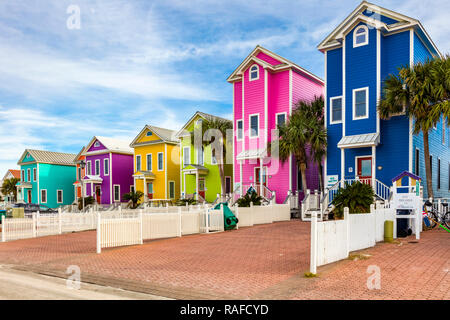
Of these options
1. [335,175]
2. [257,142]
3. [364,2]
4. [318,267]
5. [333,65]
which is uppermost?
[364,2]

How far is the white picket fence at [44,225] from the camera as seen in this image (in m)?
16.7

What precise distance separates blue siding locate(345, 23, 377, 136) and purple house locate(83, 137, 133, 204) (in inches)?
1071

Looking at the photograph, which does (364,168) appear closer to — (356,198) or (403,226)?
(403,226)

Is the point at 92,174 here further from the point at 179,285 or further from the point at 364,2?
the point at 179,285

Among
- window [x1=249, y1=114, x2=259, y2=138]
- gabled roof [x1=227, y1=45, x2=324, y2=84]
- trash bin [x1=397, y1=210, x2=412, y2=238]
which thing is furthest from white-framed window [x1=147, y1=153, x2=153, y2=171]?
trash bin [x1=397, y1=210, x2=412, y2=238]

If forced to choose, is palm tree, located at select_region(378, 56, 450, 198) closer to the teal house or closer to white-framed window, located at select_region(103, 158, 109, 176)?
white-framed window, located at select_region(103, 158, 109, 176)

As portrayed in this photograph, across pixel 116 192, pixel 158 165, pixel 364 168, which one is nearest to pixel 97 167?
pixel 116 192

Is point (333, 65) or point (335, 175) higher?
point (333, 65)

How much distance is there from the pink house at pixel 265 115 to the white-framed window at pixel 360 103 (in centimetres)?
522

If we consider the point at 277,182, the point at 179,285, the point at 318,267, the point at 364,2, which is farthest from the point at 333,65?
the point at 179,285

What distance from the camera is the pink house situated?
83.8 ft

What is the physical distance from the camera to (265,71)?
26.2 meters

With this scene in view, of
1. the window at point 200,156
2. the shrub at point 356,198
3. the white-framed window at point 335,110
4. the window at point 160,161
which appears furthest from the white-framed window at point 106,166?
the shrub at point 356,198

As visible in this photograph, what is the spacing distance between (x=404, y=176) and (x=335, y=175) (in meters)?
6.54
